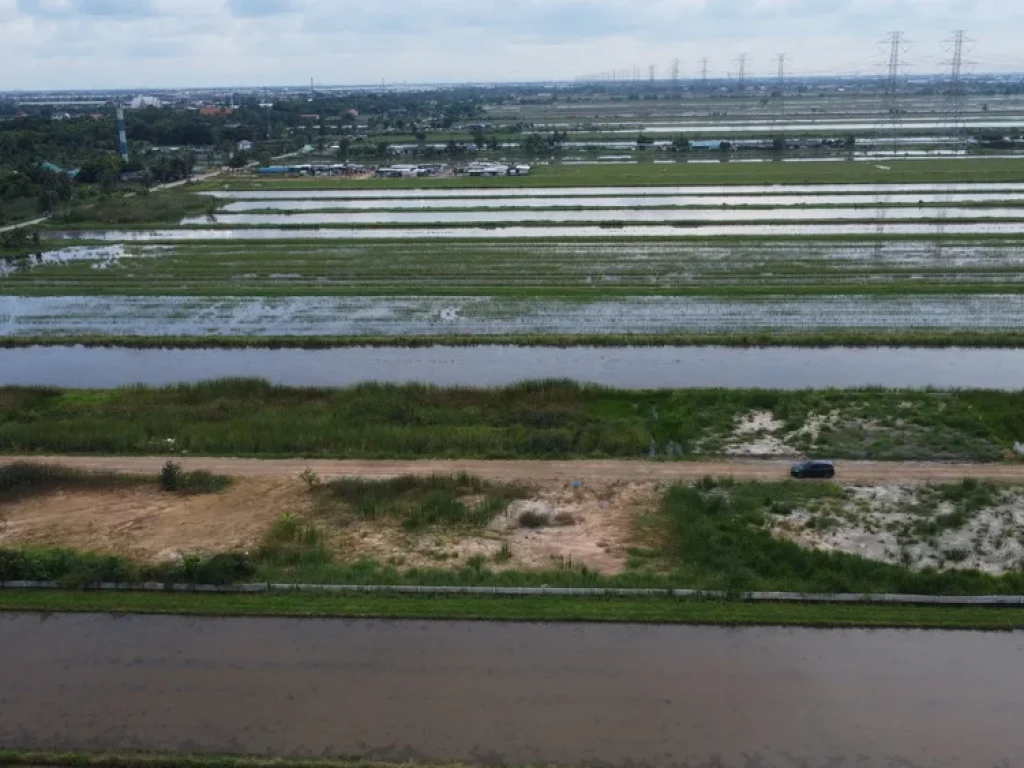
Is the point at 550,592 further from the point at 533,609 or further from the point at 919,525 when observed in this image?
the point at 919,525

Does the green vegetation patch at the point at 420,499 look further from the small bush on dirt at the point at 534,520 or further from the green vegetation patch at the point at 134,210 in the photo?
the green vegetation patch at the point at 134,210

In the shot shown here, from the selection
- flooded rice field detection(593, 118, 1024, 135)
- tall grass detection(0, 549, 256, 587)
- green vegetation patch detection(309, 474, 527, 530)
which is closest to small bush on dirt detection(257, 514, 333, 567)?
tall grass detection(0, 549, 256, 587)

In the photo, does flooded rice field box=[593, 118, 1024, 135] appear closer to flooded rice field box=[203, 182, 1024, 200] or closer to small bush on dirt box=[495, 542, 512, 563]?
flooded rice field box=[203, 182, 1024, 200]

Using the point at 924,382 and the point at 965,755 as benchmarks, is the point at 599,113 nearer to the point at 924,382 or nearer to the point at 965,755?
the point at 924,382

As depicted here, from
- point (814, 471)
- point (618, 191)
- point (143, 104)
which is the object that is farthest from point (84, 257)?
point (143, 104)

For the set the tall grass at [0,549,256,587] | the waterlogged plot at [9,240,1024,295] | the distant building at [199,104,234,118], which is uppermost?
the distant building at [199,104,234,118]

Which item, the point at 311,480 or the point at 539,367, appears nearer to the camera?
the point at 311,480
